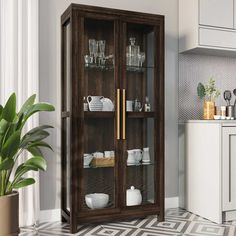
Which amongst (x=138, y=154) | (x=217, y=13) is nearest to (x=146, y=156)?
(x=138, y=154)

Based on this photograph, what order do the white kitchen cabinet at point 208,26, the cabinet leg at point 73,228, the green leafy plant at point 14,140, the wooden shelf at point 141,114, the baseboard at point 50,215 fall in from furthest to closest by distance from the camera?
the white kitchen cabinet at point 208,26, the baseboard at point 50,215, the wooden shelf at point 141,114, the cabinet leg at point 73,228, the green leafy plant at point 14,140

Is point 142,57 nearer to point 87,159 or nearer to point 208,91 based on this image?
point 208,91

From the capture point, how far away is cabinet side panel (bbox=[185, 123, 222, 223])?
3.11m

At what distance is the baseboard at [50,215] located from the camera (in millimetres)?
3143

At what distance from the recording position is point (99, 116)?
2934mm

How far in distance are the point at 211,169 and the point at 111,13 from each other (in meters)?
1.66

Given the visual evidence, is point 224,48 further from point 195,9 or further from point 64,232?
point 64,232

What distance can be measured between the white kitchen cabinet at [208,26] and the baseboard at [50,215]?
6.73ft

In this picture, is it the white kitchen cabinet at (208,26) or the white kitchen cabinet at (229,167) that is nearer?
the white kitchen cabinet at (229,167)

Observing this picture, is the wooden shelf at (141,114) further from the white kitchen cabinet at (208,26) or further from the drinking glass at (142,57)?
the white kitchen cabinet at (208,26)

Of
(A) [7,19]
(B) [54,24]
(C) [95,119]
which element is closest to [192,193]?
(C) [95,119]

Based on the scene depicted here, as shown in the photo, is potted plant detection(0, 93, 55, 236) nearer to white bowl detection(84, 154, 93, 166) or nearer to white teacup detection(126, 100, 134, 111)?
white bowl detection(84, 154, 93, 166)

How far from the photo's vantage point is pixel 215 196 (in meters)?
3.12

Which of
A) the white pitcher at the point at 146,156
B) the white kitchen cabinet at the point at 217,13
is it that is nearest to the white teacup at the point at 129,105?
the white pitcher at the point at 146,156
